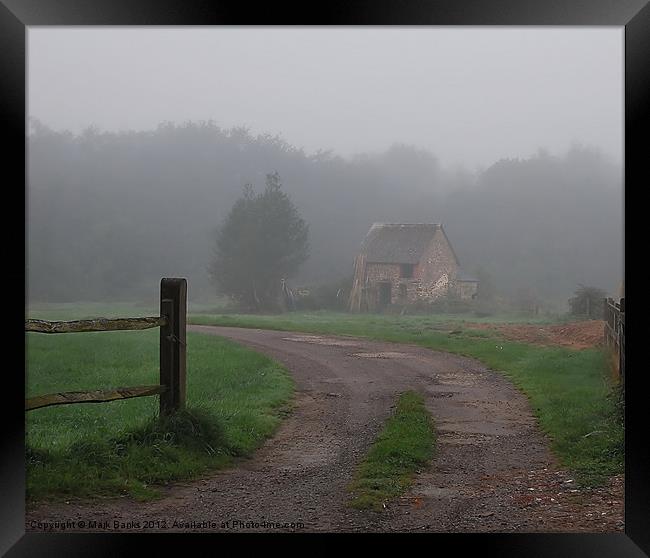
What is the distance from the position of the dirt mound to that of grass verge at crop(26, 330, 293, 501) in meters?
1.38

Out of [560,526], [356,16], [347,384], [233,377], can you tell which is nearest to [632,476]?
[560,526]

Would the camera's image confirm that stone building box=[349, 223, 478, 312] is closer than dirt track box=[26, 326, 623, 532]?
No

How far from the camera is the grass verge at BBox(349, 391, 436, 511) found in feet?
13.3

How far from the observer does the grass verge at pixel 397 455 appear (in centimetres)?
405

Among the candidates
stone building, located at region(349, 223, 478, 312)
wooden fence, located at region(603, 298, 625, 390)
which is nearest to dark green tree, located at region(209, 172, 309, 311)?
stone building, located at region(349, 223, 478, 312)

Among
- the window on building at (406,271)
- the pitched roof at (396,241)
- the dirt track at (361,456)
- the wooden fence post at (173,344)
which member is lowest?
the dirt track at (361,456)

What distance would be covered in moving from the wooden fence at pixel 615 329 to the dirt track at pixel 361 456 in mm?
596

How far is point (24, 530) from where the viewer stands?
3943mm

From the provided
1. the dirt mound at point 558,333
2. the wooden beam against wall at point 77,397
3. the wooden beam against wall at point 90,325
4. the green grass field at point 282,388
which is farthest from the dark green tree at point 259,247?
the dirt mound at point 558,333

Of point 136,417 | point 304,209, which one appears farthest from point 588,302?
point 136,417

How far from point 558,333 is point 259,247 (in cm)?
188

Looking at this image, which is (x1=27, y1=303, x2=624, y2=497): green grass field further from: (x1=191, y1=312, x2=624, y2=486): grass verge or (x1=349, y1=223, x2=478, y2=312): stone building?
(x1=349, y1=223, x2=478, y2=312): stone building

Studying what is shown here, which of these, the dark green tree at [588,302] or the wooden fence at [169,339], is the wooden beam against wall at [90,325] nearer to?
the wooden fence at [169,339]

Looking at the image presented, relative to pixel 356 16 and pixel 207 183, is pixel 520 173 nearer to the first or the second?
pixel 356 16
